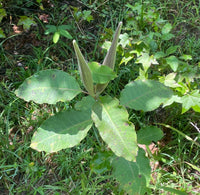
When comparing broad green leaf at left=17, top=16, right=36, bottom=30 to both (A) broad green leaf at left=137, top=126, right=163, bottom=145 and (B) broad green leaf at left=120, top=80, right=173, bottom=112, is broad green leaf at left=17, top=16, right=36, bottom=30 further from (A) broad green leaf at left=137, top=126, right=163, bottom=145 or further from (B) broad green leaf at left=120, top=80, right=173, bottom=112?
(A) broad green leaf at left=137, top=126, right=163, bottom=145

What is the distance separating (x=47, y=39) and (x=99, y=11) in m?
0.84

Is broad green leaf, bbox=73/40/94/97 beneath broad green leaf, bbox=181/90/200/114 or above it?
above

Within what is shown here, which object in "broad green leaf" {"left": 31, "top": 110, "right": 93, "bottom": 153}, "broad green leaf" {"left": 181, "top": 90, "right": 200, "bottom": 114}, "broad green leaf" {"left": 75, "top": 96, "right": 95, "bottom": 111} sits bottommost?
"broad green leaf" {"left": 31, "top": 110, "right": 93, "bottom": 153}

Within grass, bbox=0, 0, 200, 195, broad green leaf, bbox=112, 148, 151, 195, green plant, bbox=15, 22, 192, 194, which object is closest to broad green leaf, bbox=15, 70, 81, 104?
green plant, bbox=15, 22, 192, 194

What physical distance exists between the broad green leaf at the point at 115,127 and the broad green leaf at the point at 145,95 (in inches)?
6.1

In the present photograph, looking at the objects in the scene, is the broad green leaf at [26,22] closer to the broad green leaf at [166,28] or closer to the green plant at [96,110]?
the green plant at [96,110]

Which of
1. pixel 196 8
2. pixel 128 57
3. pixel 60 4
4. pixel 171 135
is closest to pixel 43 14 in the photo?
pixel 60 4

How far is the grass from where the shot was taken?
2150 mm

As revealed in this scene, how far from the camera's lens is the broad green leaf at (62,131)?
159cm

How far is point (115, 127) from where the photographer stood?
153 centimetres

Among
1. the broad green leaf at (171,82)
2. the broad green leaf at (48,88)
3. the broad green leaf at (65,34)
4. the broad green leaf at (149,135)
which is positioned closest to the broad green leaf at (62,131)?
the broad green leaf at (48,88)

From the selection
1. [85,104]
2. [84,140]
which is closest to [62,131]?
[85,104]

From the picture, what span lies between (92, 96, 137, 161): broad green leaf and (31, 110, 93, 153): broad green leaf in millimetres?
139

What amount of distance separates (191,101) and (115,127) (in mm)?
731
